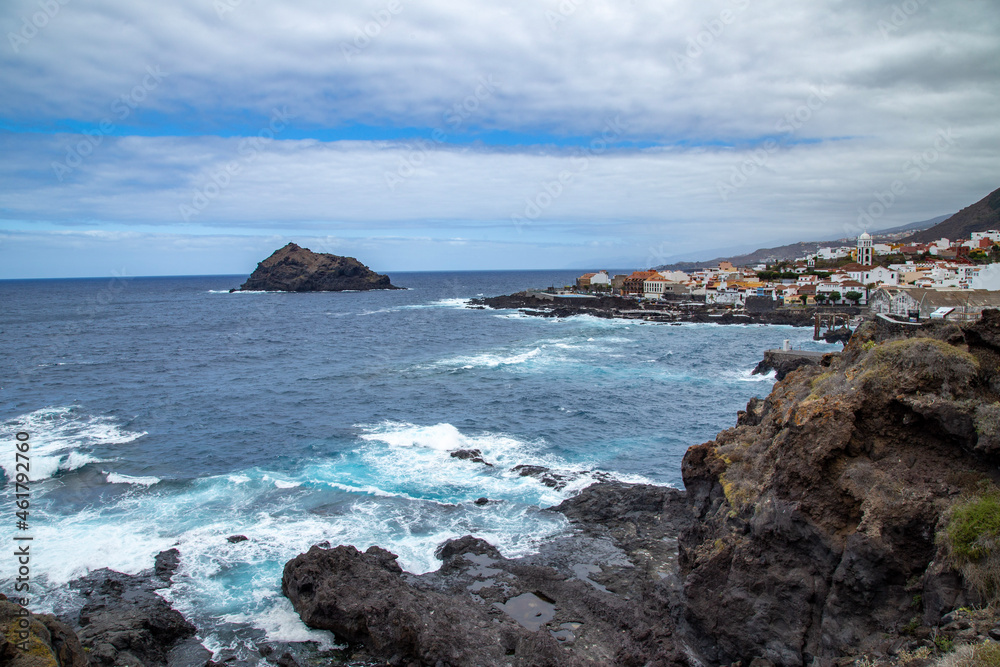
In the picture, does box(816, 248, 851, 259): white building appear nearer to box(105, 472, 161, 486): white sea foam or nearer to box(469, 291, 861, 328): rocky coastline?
box(469, 291, 861, 328): rocky coastline

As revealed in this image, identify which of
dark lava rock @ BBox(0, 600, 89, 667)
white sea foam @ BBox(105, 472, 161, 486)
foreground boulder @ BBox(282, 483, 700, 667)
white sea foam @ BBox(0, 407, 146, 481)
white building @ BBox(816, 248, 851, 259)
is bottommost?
foreground boulder @ BBox(282, 483, 700, 667)

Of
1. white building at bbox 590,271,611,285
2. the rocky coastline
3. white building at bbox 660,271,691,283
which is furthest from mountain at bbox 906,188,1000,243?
the rocky coastline

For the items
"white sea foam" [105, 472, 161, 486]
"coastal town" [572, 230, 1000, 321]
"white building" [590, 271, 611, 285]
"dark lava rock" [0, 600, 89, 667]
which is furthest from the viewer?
"white building" [590, 271, 611, 285]

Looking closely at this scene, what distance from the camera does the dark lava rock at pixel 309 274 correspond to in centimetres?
16600

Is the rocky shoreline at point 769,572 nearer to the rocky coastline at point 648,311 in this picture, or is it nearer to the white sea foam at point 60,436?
the white sea foam at point 60,436

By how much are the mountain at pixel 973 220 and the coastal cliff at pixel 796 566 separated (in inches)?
6476

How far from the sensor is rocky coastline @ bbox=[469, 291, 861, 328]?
73625 millimetres

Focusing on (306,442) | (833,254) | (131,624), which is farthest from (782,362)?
(833,254)

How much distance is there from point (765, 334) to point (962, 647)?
199 ft

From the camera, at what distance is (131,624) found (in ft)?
41.5

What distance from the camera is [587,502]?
19.0 metres

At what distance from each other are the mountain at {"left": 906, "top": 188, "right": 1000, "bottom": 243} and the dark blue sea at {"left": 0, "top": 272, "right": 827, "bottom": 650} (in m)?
127

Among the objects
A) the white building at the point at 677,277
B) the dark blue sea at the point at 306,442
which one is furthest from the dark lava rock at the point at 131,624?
the white building at the point at 677,277

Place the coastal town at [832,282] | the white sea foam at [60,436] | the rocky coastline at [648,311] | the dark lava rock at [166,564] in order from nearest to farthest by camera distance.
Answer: the dark lava rock at [166,564] → the white sea foam at [60,436] → the rocky coastline at [648,311] → the coastal town at [832,282]
